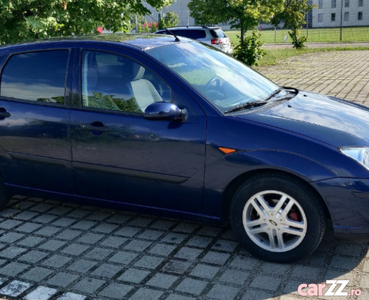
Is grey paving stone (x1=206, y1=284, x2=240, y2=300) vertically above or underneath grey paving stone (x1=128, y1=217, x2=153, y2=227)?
above

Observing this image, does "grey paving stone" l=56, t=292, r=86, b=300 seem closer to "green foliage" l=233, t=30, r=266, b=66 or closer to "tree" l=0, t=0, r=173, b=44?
"tree" l=0, t=0, r=173, b=44

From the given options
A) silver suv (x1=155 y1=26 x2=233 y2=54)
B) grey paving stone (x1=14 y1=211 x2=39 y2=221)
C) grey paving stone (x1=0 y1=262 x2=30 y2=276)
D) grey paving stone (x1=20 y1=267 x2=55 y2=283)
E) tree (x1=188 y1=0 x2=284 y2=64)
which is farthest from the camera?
silver suv (x1=155 y1=26 x2=233 y2=54)

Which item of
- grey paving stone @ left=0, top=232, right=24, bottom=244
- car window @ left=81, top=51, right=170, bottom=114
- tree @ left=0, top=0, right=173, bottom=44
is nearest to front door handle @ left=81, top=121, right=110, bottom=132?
car window @ left=81, top=51, right=170, bottom=114

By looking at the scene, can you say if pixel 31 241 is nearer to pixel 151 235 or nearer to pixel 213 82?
pixel 151 235

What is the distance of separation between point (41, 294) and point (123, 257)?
752mm

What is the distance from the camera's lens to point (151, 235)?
460 cm

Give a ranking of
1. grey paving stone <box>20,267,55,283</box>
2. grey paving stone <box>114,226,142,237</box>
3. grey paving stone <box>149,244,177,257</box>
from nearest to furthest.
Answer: grey paving stone <box>20,267,55,283</box>
grey paving stone <box>149,244,177,257</box>
grey paving stone <box>114,226,142,237</box>

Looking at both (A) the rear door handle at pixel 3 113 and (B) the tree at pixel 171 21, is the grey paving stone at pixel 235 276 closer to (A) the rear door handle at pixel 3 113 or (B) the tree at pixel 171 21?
(A) the rear door handle at pixel 3 113

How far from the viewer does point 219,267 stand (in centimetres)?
397

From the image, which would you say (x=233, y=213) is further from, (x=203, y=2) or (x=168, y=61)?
(x=203, y=2)

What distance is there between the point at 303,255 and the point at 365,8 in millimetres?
86670

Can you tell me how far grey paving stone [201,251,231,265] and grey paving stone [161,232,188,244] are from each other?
357 mm

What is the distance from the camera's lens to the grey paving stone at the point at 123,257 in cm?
412

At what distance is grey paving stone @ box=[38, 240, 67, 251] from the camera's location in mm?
4423
